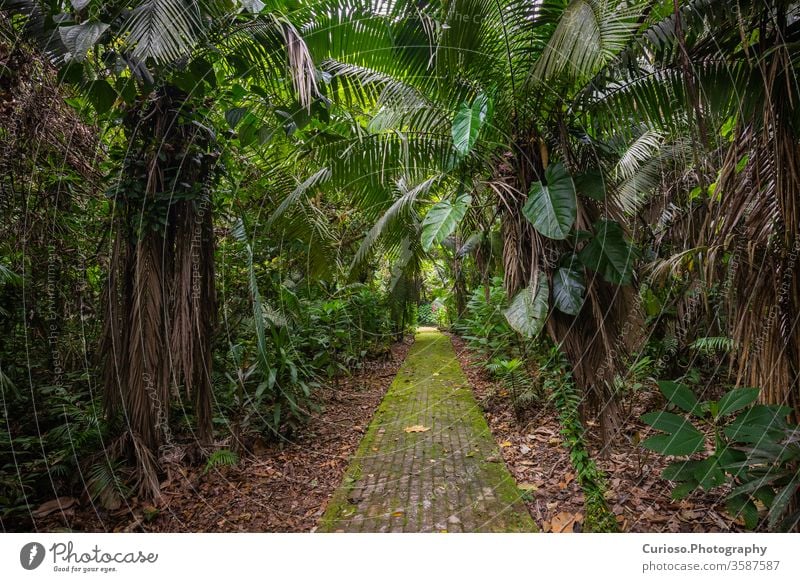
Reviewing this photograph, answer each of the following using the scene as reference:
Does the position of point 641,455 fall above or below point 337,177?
below

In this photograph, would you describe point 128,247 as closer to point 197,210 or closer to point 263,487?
point 197,210

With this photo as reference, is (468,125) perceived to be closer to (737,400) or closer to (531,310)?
(531,310)

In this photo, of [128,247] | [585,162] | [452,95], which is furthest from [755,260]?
[128,247]

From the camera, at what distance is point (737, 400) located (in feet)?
4.09

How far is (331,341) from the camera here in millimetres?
4289

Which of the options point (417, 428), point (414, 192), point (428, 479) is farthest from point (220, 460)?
point (414, 192)

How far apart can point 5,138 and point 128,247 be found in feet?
2.55

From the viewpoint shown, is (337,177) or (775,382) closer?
(775,382)

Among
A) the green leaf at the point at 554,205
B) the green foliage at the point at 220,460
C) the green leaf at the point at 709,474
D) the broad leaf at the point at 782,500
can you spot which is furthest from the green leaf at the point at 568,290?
the green foliage at the point at 220,460

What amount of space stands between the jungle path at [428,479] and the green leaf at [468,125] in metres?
1.66

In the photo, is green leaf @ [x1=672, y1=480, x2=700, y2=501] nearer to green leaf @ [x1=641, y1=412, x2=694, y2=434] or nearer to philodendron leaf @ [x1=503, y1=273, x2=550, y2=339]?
green leaf @ [x1=641, y1=412, x2=694, y2=434]

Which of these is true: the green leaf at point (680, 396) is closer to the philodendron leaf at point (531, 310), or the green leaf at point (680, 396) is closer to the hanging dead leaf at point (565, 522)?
the philodendron leaf at point (531, 310)

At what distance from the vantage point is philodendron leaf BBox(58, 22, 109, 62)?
1.09m

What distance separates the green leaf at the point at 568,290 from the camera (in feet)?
5.16
